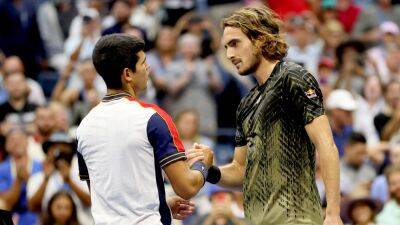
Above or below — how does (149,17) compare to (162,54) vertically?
above

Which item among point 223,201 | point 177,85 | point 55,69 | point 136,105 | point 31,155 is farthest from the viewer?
point 55,69

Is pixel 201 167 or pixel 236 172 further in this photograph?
pixel 236 172

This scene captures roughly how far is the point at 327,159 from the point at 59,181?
210 inches

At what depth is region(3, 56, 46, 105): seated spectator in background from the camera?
538 inches

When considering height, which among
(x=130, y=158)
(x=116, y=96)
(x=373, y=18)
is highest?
(x=116, y=96)

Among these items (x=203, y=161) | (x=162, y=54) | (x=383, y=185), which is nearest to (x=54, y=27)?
(x=162, y=54)

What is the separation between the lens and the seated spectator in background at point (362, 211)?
1083 centimetres

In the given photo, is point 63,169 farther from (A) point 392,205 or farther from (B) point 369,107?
(B) point 369,107

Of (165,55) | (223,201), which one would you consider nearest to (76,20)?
(165,55)

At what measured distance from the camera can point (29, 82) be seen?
14.0m

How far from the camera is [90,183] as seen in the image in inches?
245

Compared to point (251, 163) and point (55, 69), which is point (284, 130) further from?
point (55, 69)

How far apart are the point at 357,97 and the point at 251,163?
759 centimetres

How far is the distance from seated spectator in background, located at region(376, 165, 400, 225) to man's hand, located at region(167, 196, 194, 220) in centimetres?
469
